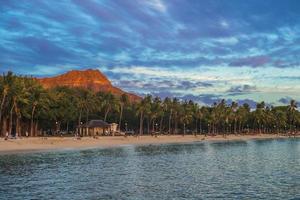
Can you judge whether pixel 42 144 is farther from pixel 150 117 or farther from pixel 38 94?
pixel 150 117

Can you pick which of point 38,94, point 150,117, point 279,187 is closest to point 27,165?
point 279,187

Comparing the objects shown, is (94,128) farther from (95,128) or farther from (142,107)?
(142,107)

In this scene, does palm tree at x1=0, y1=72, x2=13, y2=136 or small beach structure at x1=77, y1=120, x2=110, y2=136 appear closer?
palm tree at x1=0, y1=72, x2=13, y2=136

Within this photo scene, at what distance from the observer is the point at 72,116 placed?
134875 mm

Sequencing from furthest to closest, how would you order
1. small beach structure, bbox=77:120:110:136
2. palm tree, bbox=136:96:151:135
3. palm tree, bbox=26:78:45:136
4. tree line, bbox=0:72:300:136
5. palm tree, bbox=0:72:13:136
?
palm tree, bbox=136:96:151:135 → small beach structure, bbox=77:120:110:136 → palm tree, bbox=26:78:45:136 → tree line, bbox=0:72:300:136 → palm tree, bbox=0:72:13:136

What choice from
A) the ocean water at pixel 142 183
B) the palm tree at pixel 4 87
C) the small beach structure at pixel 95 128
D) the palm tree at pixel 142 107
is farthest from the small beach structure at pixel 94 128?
the ocean water at pixel 142 183

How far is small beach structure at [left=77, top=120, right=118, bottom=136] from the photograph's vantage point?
14050 centimetres

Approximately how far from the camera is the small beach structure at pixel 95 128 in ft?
461

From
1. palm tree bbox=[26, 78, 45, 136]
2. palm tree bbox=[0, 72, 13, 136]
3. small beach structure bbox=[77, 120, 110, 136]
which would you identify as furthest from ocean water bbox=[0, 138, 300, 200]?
small beach structure bbox=[77, 120, 110, 136]

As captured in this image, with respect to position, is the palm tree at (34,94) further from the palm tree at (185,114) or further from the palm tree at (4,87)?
the palm tree at (185,114)

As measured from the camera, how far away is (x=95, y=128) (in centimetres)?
14188

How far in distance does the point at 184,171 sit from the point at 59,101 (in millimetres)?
88162

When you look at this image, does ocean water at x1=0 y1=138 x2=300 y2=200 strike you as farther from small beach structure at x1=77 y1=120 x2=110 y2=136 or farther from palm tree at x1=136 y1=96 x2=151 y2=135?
palm tree at x1=136 y1=96 x2=151 y2=135

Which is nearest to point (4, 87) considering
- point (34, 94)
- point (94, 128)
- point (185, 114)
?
point (34, 94)
